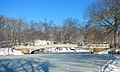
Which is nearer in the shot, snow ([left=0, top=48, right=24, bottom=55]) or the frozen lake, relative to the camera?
the frozen lake

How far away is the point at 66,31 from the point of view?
96.4 meters

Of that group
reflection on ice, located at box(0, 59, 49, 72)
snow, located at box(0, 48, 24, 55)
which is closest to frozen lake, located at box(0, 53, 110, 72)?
reflection on ice, located at box(0, 59, 49, 72)

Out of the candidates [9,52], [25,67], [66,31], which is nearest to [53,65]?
[25,67]

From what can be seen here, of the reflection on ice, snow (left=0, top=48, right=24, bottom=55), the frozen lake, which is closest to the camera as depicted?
the frozen lake

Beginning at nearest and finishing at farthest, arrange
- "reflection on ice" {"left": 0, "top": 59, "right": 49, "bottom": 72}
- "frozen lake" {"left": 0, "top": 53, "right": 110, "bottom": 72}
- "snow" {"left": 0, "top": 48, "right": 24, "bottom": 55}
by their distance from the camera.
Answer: "frozen lake" {"left": 0, "top": 53, "right": 110, "bottom": 72} < "reflection on ice" {"left": 0, "top": 59, "right": 49, "bottom": 72} < "snow" {"left": 0, "top": 48, "right": 24, "bottom": 55}

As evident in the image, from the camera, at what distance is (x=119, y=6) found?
2823 centimetres

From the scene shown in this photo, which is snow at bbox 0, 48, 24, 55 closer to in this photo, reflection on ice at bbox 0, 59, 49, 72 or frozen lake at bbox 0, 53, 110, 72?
frozen lake at bbox 0, 53, 110, 72

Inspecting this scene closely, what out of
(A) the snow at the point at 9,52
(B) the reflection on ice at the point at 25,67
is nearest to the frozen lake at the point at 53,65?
(B) the reflection on ice at the point at 25,67

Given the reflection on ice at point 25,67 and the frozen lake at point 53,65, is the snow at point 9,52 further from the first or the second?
the reflection on ice at point 25,67

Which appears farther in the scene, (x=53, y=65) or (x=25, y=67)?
(x=53, y=65)

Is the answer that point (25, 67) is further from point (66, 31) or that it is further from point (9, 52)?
point (66, 31)

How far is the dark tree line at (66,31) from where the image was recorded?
44438mm

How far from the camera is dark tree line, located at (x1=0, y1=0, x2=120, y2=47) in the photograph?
146 feet

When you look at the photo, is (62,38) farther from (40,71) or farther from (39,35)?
(40,71)
